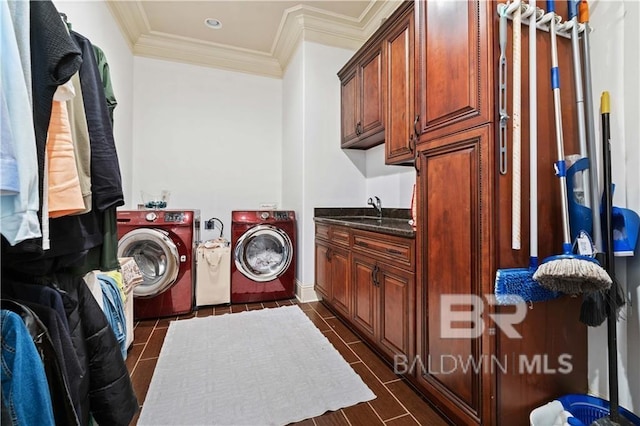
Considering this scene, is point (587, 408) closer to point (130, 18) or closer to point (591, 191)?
point (591, 191)

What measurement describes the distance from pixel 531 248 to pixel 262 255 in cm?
244

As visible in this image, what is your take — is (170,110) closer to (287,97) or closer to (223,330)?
(287,97)

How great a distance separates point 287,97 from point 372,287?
271cm

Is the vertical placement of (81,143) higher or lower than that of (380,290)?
higher

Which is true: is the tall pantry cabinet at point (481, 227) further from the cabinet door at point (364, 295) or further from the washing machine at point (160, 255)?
the washing machine at point (160, 255)

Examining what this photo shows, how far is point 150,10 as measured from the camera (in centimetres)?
284

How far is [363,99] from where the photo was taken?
105 inches

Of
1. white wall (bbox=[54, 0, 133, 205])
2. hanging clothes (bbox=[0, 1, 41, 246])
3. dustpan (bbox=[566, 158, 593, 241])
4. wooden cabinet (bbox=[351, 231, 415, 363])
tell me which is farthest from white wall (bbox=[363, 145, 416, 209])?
white wall (bbox=[54, 0, 133, 205])

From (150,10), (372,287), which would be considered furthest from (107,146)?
(150,10)

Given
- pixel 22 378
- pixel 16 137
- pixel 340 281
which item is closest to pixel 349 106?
pixel 340 281

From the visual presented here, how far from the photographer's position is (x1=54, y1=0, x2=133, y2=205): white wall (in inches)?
78.8

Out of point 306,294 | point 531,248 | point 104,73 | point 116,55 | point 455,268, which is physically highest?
point 116,55

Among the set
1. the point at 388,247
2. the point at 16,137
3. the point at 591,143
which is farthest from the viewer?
the point at 388,247

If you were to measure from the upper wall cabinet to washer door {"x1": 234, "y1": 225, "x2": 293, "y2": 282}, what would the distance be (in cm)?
123
